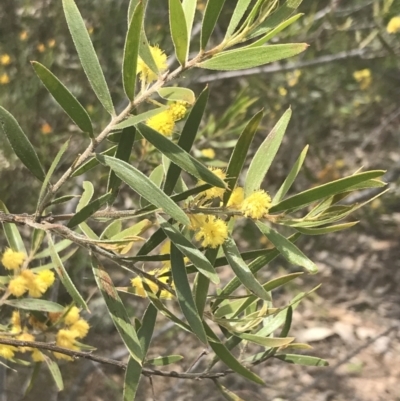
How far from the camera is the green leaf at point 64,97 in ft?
1.55

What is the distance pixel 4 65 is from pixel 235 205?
1.30 metres

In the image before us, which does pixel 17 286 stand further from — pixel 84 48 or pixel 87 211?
pixel 84 48

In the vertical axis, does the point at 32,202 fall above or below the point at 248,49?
below

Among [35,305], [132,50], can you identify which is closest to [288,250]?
[132,50]

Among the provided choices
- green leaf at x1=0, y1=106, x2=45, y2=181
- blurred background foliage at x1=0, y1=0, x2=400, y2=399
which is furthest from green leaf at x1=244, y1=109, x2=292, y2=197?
blurred background foliage at x1=0, y1=0, x2=400, y2=399

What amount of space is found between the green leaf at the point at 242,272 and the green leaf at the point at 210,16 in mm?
212

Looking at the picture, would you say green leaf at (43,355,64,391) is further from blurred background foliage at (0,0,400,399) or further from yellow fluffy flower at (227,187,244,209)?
blurred background foliage at (0,0,400,399)

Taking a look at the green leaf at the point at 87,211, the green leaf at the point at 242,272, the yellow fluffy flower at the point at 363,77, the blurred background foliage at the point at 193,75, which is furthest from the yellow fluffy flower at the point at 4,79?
the yellow fluffy flower at the point at 363,77

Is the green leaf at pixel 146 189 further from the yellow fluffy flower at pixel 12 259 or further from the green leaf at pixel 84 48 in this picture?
the yellow fluffy flower at pixel 12 259

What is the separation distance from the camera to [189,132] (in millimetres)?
528

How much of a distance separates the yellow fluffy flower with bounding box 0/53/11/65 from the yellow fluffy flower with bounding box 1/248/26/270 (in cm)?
93

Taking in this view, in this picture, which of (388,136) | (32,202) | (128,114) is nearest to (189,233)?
(128,114)

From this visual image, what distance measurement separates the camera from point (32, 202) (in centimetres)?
164

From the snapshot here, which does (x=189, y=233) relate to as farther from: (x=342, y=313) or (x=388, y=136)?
(x=388, y=136)
